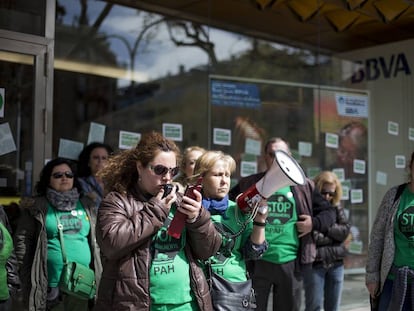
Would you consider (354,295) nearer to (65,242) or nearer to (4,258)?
(65,242)

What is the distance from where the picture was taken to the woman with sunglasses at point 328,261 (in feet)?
17.3

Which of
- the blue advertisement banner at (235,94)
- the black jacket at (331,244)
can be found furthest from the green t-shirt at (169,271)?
the blue advertisement banner at (235,94)

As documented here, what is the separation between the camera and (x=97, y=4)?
26.1ft

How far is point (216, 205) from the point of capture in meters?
3.35

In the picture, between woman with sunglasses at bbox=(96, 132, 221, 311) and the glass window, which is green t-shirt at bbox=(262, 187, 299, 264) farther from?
the glass window

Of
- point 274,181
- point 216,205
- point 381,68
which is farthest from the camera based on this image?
point 381,68

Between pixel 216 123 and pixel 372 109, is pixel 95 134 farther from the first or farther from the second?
pixel 372 109

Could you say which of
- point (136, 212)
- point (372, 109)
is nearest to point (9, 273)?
point (136, 212)

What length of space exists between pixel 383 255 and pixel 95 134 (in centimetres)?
393

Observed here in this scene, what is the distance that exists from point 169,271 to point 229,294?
553 millimetres

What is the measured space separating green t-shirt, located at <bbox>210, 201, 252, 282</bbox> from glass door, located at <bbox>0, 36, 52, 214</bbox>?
95.2 inches

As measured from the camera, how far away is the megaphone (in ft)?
10.2

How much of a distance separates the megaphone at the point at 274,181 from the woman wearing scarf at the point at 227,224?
7 centimetres

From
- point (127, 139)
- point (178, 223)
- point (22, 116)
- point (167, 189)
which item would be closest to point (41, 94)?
point (22, 116)
